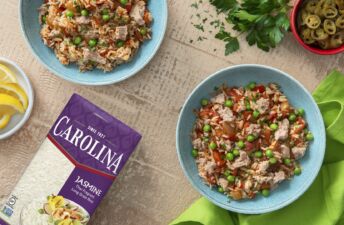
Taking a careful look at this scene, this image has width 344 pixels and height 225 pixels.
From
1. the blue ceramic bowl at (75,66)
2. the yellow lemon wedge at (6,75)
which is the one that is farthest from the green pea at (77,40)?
the yellow lemon wedge at (6,75)

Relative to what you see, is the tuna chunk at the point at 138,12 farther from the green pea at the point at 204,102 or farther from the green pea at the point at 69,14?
the green pea at the point at 204,102

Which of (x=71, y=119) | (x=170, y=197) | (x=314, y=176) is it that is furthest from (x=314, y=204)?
(x=71, y=119)

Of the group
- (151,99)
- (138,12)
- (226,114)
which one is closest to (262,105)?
(226,114)

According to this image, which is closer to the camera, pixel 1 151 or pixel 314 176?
pixel 314 176

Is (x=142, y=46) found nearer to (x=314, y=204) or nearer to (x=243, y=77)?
(x=243, y=77)

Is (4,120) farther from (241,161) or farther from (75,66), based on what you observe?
(241,161)

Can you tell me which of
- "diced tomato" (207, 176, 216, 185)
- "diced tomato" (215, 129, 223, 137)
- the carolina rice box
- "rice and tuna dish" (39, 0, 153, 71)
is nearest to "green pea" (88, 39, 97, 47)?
"rice and tuna dish" (39, 0, 153, 71)
